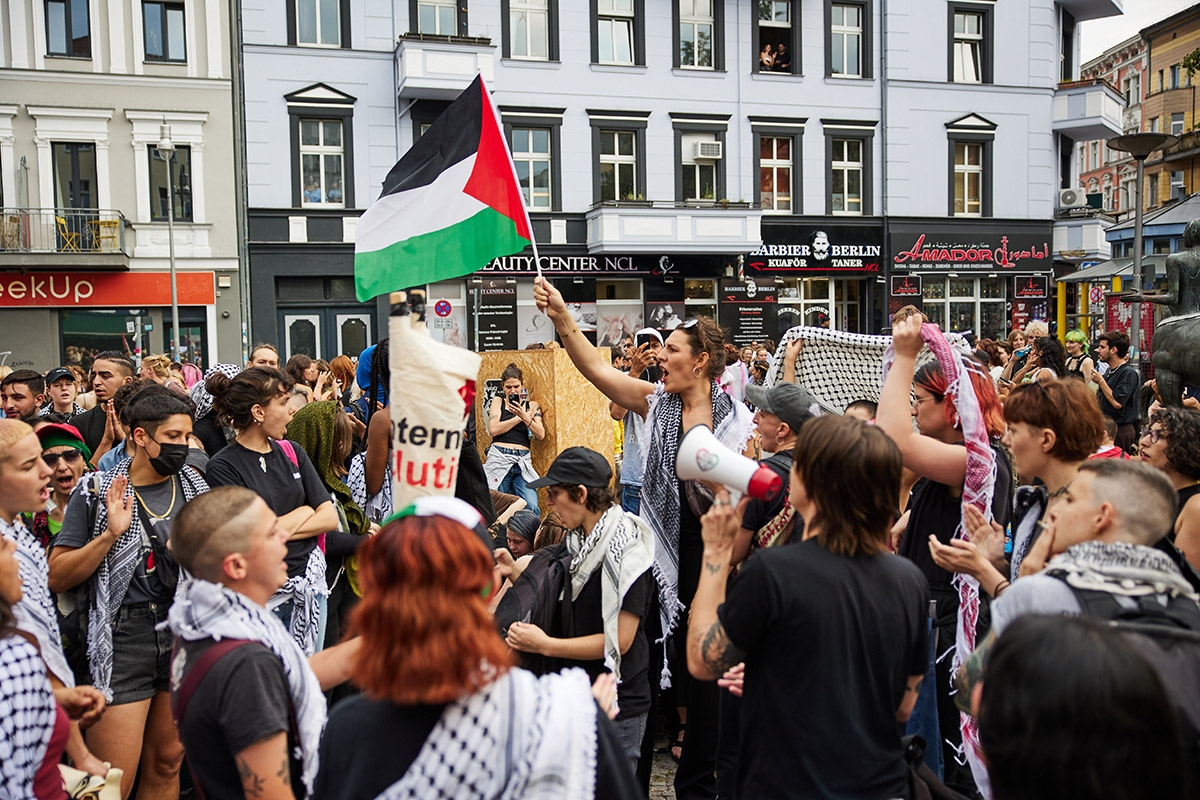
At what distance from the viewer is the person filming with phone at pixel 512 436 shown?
8.37 m

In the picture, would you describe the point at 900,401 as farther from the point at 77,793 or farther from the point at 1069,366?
the point at 1069,366

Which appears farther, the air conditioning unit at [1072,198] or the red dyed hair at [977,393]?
the air conditioning unit at [1072,198]

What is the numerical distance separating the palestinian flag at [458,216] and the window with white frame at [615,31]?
19685 millimetres

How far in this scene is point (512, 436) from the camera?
8477 millimetres

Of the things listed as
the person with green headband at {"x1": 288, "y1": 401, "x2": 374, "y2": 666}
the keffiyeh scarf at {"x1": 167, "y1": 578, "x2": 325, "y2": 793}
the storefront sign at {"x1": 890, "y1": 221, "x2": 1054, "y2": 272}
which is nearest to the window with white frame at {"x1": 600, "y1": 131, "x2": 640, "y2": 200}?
the storefront sign at {"x1": 890, "y1": 221, "x2": 1054, "y2": 272}

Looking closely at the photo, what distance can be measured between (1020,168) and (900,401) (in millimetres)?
25977

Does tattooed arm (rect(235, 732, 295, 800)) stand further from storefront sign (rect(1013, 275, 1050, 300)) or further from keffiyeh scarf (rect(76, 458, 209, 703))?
storefront sign (rect(1013, 275, 1050, 300))

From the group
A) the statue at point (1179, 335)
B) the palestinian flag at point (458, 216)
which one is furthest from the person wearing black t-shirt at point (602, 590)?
the statue at point (1179, 335)

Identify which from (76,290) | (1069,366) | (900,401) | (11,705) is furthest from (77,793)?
(76,290)

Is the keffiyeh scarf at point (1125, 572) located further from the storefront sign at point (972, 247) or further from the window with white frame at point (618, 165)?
the storefront sign at point (972, 247)

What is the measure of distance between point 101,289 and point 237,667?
21.4 metres

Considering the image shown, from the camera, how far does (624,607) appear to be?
360 cm

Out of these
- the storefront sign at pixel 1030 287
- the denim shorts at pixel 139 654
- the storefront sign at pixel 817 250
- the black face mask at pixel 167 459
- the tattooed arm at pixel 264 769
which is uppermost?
the storefront sign at pixel 817 250

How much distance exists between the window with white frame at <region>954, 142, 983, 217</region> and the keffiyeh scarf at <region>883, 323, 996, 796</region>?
2412 cm
